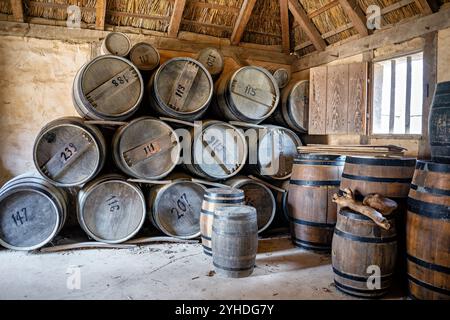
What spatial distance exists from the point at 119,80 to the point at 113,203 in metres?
1.41

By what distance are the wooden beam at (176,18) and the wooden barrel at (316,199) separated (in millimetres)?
2695

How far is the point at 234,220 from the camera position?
9.90 feet

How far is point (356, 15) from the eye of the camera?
4.32m

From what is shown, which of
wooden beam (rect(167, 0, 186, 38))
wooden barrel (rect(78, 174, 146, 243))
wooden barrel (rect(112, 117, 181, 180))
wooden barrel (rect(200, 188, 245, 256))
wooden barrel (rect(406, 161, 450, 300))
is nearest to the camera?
wooden barrel (rect(406, 161, 450, 300))

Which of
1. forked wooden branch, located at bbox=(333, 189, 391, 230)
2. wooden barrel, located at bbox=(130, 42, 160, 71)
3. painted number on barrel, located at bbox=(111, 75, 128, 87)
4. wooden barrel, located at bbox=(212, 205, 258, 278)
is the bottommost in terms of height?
wooden barrel, located at bbox=(212, 205, 258, 278)

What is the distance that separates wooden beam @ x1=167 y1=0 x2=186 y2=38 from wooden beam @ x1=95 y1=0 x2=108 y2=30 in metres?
0.90

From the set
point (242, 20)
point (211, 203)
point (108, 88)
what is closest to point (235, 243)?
point (211, 203)

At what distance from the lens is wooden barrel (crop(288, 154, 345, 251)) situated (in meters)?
3.60

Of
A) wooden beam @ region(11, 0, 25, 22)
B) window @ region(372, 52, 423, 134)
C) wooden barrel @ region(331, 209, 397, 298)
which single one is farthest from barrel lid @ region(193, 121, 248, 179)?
wooden beam @ region(11, 0, 25, 22)

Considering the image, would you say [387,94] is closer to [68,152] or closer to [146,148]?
[146,148]

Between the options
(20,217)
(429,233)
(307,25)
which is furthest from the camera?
(307,25)

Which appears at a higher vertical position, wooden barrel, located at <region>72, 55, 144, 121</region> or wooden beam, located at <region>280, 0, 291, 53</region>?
wooden beam, located at <region>280, 0, 291, 53</region>

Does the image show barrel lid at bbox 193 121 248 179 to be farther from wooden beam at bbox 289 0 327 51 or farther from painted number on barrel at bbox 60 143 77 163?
wooden beam at bbox 289 0 327 51
